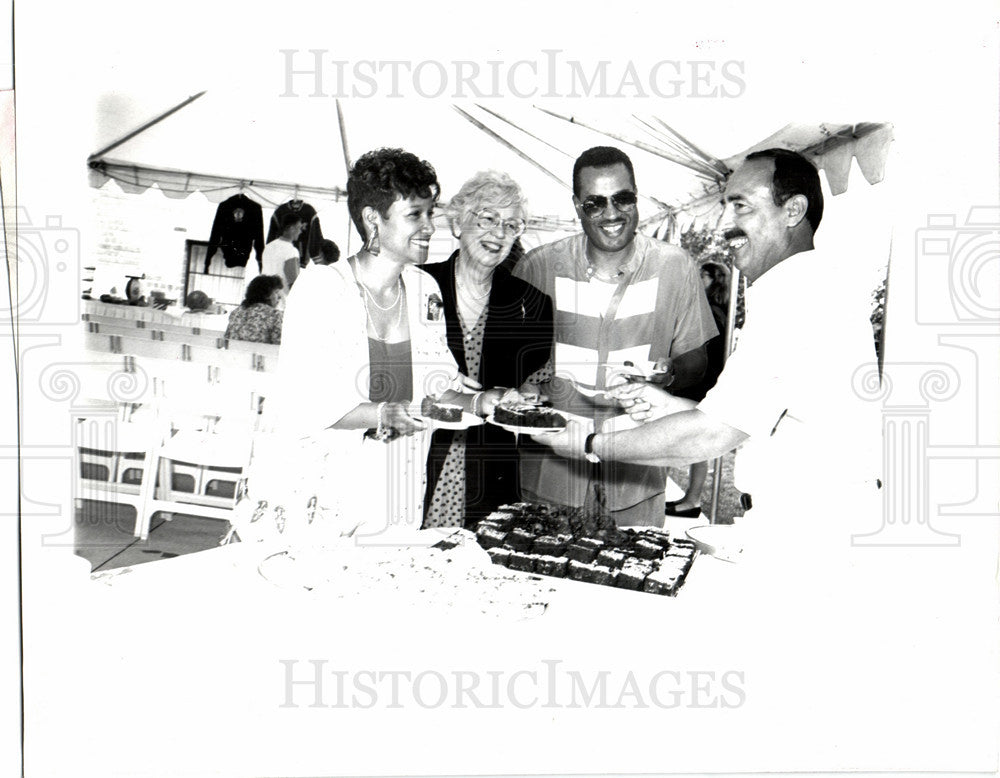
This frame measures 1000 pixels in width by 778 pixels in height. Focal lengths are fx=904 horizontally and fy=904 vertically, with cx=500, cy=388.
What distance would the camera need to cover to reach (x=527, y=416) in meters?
2.78

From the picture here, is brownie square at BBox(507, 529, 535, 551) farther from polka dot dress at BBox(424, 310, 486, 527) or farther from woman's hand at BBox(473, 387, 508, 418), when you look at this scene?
woman's hand at BBox(473, 387, 508, 418)

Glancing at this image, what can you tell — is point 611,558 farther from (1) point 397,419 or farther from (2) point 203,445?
(2) point 203,445

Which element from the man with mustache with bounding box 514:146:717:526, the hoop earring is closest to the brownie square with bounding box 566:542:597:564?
the man with mustache with bounding box 514:146:717:526

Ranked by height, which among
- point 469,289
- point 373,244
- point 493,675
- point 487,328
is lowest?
point 493,675

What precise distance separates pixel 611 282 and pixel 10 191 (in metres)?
1.85

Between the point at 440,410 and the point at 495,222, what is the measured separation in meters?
0.60

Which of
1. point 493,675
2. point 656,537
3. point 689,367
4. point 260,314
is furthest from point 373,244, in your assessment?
point 493,675

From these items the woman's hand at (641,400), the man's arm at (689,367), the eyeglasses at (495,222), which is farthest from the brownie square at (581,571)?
the eyeglasses at (495,222)

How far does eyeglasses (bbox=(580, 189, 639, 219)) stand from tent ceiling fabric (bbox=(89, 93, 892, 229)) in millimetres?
34

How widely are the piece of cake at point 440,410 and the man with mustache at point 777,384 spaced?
0.91 feet

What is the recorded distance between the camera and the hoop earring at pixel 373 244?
108 inches

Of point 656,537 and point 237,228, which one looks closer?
point 237,228

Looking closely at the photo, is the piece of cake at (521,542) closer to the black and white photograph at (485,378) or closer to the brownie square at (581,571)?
the black and white photograph at (485,378)

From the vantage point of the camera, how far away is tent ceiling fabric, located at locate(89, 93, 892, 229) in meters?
2.71
